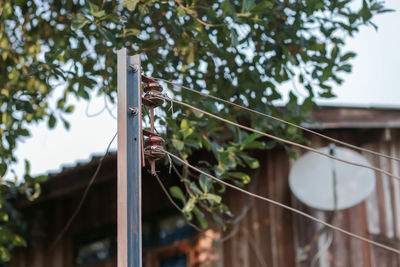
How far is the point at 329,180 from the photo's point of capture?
21.4 feet

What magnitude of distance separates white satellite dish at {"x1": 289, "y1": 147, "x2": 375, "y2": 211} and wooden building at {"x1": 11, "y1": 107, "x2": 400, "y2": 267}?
0.31 meters

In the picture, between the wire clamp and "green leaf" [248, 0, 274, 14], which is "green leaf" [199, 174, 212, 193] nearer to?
"green leaf" [248, 0, 274, 14]

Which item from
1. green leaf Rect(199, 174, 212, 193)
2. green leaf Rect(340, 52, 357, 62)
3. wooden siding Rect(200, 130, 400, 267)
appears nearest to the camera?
green leaf Rect(199, 174, 212, 193)

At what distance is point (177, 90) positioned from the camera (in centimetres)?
586

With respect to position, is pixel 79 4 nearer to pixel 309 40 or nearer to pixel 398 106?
pixel 309 40

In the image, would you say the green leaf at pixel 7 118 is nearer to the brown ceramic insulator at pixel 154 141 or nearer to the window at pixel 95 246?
the brown ceramic insulator at pixel 154 141

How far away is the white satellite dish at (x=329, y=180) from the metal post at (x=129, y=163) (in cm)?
354

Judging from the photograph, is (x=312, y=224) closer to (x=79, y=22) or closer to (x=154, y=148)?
(x=79, y=22)

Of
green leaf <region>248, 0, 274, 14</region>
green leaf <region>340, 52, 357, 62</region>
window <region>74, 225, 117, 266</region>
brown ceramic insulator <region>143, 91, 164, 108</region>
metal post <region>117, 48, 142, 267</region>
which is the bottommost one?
metal post <region>117, 48, 142, 267</region>

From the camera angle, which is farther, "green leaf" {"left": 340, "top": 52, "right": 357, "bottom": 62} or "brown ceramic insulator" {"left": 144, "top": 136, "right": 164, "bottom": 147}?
"green leaf" {"left": 340, "top": 52, "right": 357, "bottom": 62}

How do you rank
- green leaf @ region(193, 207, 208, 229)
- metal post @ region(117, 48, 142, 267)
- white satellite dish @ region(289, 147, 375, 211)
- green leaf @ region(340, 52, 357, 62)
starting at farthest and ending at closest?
white satellite dish @ region(289, 147, 375, 211) < green leaf @ region(340, 52, 357, 62) < green leaf @ region(193, 207, 208, 229) < metal post @ region(117, 48, 142, 267)

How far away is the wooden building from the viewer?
6.60 metres

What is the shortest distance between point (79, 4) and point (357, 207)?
3148mm

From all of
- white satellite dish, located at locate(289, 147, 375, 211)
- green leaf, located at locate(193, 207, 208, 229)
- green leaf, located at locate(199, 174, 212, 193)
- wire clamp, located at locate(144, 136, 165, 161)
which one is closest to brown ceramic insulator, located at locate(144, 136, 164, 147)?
wire clamp, located at locate(144, 136, 165, 161)
